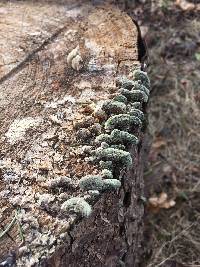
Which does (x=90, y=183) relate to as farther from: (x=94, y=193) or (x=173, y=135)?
(x=173, y=135)

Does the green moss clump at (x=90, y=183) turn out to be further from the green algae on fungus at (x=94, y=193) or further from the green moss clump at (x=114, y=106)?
the green moss clump at (x=114, y=106)

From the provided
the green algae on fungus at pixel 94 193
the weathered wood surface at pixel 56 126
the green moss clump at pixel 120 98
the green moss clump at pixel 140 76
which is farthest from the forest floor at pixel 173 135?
the green algae on fungus at pixel 94 193

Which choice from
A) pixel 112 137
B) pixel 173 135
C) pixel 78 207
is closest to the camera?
pixel 78 207

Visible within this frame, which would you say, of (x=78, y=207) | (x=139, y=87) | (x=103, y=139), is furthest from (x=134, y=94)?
(x=78, y=207)

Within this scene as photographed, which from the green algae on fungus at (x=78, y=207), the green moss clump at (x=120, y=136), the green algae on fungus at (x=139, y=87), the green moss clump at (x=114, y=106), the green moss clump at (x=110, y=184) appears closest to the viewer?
the green algae on fungus at (x=78, y=207)

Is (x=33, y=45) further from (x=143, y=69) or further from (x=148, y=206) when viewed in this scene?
(x=148, y=206)

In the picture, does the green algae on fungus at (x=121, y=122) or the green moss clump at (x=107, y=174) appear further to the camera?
the green algae on fungus at (x=121, y=122)

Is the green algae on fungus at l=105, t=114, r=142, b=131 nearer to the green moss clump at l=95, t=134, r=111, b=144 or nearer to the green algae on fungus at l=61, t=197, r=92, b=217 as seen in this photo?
the green moss clump at l=95, t=134, r=111, b=144

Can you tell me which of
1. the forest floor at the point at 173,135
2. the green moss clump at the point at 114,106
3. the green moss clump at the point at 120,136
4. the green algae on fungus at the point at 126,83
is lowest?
the forest floor at the point at 173,135
